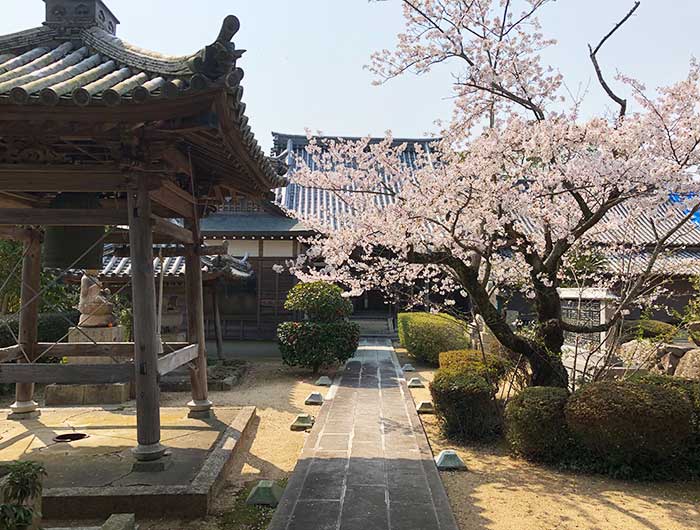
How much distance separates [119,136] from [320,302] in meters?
7.88

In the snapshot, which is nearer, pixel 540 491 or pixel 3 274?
pixel 540 491

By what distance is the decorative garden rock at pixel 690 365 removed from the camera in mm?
7297

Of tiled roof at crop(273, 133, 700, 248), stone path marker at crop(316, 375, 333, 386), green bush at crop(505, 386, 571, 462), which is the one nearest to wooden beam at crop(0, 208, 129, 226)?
tiled roof at crop(273, 133, 700, 248)

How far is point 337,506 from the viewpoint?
4215mm

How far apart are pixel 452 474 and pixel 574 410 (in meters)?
1.37

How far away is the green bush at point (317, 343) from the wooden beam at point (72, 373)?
705cm

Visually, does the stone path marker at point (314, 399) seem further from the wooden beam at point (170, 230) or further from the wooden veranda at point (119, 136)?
the wooden beam at point (170, 230)

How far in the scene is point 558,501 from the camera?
455cm

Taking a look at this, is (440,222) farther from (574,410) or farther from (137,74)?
(137,74)

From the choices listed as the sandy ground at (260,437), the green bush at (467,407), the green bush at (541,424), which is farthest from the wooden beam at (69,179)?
the green bush at (541,424)

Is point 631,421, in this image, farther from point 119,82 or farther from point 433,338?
point 433,338

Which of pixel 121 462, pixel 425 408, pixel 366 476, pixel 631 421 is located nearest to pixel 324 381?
pixel 425 408

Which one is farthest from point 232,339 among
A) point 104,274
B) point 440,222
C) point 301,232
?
point 440,222

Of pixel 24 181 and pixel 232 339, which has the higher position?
pixel 24 181
